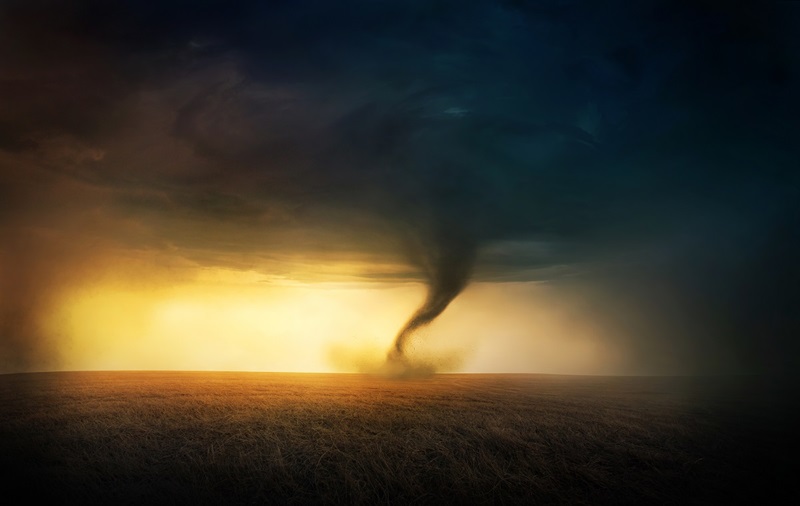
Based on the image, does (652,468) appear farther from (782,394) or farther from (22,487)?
(782,394)

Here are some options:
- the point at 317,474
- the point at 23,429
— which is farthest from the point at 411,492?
the point at 23,429

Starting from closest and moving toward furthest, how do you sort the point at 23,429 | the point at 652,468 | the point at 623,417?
the point at 652,468, the point at 23,429, the point at 623,417

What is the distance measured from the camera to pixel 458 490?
35.2 feet

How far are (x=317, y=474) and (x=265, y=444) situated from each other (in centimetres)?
261

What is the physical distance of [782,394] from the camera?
34.6 m

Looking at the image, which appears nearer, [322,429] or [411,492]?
[411,492]

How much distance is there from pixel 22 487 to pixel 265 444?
5.38m

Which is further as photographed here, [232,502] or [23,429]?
[23,429]

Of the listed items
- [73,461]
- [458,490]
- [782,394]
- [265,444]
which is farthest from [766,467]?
[782,394]

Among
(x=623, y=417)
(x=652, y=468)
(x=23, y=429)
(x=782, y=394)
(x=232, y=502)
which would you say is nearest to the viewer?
(x=232, y=502)

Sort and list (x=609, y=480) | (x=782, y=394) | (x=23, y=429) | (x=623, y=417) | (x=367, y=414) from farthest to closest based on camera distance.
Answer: (x=782, y=394) < (x=623, y=417) < (x=367, y=414) < (x=23, y=429) < (x=609, y=480)

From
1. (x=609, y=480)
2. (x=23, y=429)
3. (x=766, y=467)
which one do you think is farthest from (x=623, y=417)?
(x=23, y=429)

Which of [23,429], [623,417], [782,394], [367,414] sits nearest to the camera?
[23,429]

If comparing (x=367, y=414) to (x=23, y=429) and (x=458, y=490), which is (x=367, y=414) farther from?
(x=23, y=429)
